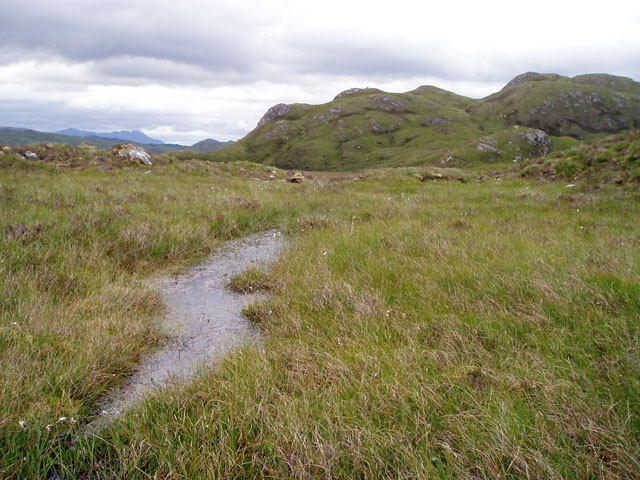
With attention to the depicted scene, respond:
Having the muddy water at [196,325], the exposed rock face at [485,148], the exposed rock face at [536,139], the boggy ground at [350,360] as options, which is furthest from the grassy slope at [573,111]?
the muddy water at [196,325]

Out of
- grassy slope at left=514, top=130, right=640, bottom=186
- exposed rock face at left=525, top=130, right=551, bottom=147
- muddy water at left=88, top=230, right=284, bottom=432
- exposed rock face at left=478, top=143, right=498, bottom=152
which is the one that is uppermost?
exposed rock face at left=525, top=130, right=551, bottom=147

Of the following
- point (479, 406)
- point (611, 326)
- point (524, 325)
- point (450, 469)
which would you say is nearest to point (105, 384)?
point (450, 469)

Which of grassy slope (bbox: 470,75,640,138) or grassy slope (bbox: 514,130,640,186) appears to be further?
grassy slope (bbox: 470,75,640,138)

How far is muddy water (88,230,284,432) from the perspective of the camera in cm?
320

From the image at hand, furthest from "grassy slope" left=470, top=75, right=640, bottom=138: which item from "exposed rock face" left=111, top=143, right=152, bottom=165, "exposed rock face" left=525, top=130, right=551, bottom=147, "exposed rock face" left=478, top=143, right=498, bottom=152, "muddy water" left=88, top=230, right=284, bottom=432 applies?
"muddy water" left=88, top=230, right=284, bottom=432

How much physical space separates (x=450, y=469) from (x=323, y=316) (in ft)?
7.90

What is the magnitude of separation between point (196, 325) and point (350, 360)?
2.30 meters

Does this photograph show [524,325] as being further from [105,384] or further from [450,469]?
[105,384]

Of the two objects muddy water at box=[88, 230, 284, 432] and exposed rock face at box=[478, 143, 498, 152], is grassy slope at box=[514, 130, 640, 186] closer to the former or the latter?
muddy water at box=[88, 230, 284, 432]

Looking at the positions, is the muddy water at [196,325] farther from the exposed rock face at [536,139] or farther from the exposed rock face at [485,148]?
the exposed rock face at [536,139]

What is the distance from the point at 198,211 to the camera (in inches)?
385

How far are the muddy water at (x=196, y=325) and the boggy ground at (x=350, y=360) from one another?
179mm

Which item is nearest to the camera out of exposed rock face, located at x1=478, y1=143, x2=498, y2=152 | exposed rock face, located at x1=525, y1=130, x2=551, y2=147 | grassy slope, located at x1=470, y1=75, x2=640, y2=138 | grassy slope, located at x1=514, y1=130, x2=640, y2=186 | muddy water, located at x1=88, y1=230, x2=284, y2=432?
muddy water, located at x1=88, y1=230, x2=284, y2=432

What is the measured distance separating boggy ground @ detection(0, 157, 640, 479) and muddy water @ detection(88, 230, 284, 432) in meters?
0.18
